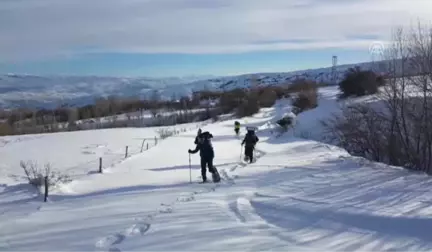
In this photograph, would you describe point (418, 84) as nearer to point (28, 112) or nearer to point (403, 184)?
point (403, 184)

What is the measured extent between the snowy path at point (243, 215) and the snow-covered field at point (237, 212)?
0.07 feet

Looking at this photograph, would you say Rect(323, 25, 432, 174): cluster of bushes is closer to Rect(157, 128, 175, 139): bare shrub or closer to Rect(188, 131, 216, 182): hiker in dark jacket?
Rect(188, 131, 216, 182): hiker in dark jacket

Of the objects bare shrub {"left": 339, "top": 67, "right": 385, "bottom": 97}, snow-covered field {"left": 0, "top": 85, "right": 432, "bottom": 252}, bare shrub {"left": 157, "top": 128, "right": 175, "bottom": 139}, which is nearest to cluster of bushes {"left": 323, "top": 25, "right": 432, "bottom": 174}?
snow-covered field {"left": 0, "top": 85, "right": 432, "bottom": 252}

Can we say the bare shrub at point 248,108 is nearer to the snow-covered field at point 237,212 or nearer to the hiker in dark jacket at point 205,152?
the snow-covered field at point 237,212

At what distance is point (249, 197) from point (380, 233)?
4362 millimetres

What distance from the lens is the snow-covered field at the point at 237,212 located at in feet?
31.6

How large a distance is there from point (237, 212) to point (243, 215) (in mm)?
319

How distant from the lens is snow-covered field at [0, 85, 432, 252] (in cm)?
964

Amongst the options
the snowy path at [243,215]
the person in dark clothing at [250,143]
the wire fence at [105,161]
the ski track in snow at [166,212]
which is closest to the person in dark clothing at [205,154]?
the ski track in snow at [166,212]

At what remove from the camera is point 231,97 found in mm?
111250

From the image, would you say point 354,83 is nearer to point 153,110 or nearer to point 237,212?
point 237,212

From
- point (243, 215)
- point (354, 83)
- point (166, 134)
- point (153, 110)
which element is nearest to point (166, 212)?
point (243, 215)

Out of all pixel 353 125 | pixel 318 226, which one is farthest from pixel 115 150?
pixel 318 226

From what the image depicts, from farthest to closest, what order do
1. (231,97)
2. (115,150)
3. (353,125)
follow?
(231,97), (115,150), (353,125)
